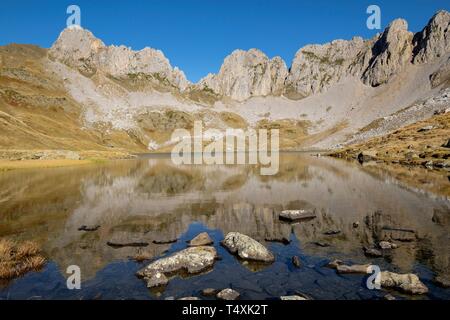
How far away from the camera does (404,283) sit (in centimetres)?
1825

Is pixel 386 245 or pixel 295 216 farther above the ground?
pixel 295 216

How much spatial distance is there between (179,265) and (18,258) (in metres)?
11.8

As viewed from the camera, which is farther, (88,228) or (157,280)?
(88,228)

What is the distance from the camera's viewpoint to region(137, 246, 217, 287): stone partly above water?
20.6 meters

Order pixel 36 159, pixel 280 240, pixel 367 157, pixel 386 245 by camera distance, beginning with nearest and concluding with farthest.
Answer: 1. pixel 386 245
2. pixel 280 240
3. pixel 36 159
4. pixel 367 157

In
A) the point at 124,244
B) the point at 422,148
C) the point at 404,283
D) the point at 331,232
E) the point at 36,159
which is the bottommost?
the point at 124,244

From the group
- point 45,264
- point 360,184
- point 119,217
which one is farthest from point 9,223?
point 360,184

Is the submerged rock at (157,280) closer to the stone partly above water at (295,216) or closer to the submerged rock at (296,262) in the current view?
the submerged rock at (296,262)

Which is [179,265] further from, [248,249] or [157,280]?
[248,249]

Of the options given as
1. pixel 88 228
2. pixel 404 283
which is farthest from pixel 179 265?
pixel 88 228

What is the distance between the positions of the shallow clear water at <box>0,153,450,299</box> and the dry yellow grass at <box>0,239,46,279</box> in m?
0.76

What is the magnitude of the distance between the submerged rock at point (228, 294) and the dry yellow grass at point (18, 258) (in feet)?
42.1
